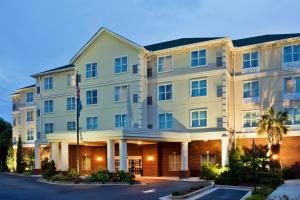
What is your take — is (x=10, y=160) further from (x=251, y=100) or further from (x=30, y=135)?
(x=251, y=100)

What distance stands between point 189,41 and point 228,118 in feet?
30.6

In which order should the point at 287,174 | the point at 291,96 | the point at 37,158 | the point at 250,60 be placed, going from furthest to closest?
the point at 37,158 < the point at 250,60 < the point at 291,96 < the point at 287,174

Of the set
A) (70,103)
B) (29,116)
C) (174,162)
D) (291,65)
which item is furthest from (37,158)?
(291,65)

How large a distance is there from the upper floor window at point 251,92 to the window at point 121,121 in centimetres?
1202

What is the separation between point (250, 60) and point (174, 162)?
12.4 m

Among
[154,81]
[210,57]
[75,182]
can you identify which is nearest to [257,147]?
[210,57]

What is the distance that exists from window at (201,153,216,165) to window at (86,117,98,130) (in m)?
12.2

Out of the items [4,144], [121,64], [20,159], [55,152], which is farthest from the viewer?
[4,144]

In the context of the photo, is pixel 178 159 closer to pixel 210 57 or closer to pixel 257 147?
pixel 257 147

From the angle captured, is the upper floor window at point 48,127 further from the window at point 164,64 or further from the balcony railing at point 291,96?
the balcony railing at point 291,96

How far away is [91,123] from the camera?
1715 inches

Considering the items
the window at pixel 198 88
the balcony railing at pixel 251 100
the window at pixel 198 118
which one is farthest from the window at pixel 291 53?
the window at pixel 198 118

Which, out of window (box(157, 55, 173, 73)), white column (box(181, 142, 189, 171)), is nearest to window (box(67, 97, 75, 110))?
window (box(157, 55, 173, 73))

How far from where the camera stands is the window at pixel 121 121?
41062mm
